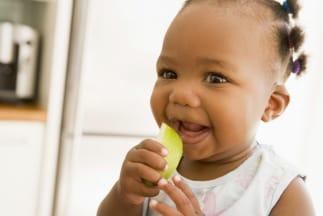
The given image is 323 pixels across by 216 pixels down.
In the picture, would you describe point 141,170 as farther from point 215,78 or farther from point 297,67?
point 297,67

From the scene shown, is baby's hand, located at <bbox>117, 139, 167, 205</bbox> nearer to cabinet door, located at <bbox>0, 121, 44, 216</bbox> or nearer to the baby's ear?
the baby's ear

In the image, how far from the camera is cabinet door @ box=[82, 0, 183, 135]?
1.64 m

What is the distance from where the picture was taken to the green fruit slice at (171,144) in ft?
1.98

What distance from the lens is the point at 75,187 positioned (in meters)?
1.69

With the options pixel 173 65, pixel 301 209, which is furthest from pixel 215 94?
pixel 301 209

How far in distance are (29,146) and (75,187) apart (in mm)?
268

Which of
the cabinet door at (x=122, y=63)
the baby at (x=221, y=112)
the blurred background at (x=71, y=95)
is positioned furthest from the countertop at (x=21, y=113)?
the baby at (x=221, y=112)

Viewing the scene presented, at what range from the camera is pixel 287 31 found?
0.70 metres

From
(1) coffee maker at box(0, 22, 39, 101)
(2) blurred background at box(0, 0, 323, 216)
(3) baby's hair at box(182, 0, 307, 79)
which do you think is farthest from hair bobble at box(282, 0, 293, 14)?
(1) coffee maker at box(0, 22, 39, 101)

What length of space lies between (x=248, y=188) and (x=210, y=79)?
0.17 metres

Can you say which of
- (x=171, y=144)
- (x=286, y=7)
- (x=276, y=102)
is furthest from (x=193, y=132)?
(x=286, y=7)

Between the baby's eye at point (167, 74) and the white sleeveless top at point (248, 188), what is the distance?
6.6 inches

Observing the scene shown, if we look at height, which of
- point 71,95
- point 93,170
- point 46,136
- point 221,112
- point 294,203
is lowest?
point 93,170

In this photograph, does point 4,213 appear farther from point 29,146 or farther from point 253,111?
point 253,111
